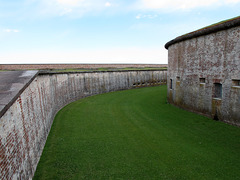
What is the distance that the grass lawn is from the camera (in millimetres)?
5195

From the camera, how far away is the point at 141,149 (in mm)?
6508

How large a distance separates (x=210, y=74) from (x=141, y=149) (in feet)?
19.0

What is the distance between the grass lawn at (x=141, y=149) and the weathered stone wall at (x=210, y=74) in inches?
32.2

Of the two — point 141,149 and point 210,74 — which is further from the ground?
point 210,74

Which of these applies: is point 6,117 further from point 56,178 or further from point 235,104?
point 235,104

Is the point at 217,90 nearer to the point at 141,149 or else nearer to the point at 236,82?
the point at 236,82

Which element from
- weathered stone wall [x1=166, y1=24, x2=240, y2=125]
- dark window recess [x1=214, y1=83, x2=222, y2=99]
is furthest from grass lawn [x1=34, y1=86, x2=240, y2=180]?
dark window recess [x1=214, y1=83, x2=222, y2=99]

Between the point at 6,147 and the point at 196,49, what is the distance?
33.2 feet

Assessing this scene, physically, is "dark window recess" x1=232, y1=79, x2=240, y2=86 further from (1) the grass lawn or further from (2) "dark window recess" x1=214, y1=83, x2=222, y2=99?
(1) the grass lawn

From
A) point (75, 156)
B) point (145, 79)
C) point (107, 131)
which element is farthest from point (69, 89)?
point (145, 79)

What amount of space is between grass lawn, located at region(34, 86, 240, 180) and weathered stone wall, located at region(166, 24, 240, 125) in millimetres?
818

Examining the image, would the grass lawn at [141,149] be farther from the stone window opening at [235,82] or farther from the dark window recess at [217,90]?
the stone window opening at [235,82]

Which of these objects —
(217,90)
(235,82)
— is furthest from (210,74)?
(235,82)

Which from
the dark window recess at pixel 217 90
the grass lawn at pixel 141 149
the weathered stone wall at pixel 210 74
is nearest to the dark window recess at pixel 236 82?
the weathered stone wall at pixel 210 74
